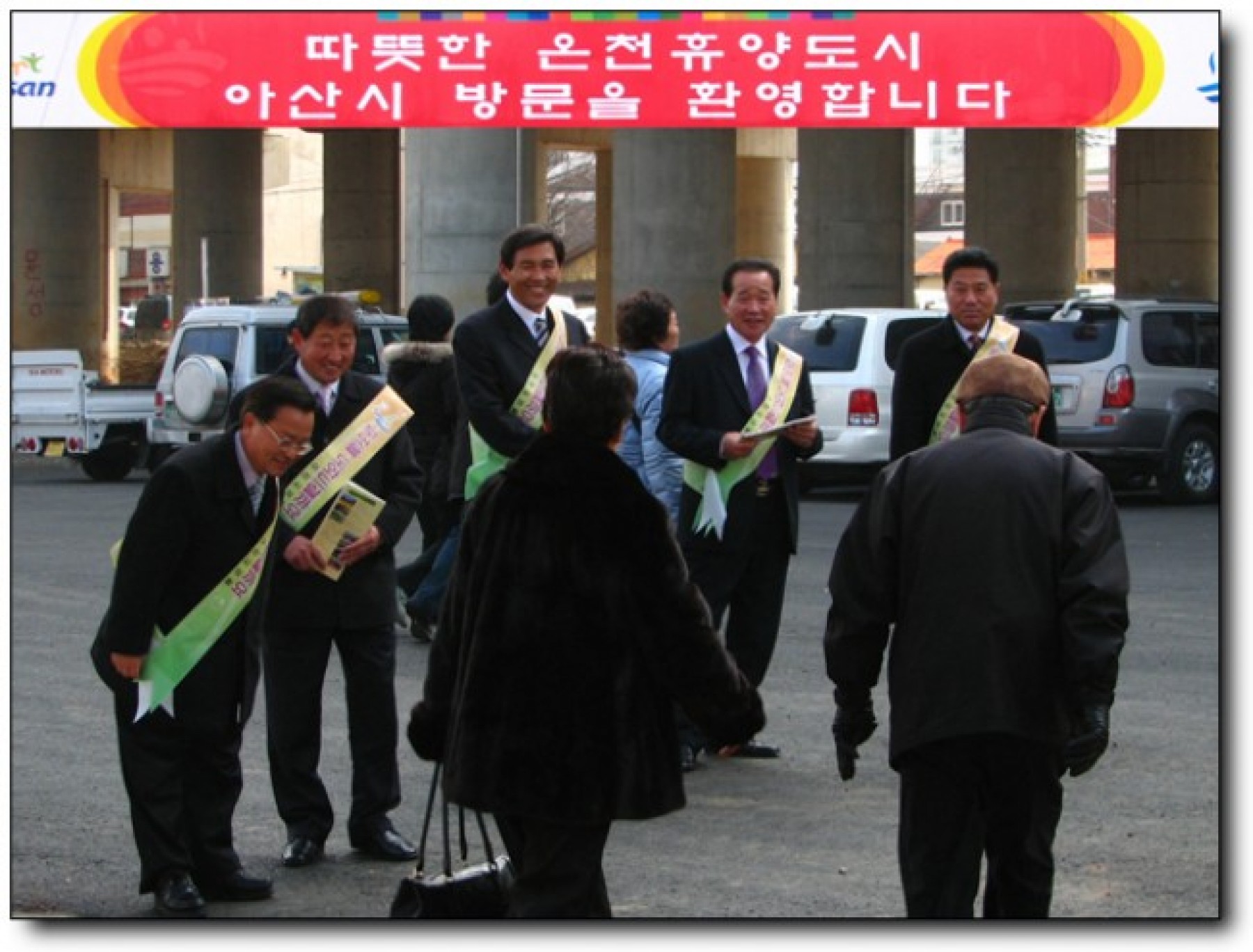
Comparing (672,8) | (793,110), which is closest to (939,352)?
(672,8)

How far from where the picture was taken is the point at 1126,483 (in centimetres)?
2500

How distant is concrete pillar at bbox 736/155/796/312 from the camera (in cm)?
6119

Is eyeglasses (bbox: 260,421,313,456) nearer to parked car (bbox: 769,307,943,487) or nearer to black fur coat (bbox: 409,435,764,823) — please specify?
black fur coat (bbox: 409,435,764,823)

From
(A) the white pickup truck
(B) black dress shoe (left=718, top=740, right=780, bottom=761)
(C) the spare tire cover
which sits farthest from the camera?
(A) the white pickup truck

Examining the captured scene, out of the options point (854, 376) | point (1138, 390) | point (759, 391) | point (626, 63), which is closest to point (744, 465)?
point (759, 391)

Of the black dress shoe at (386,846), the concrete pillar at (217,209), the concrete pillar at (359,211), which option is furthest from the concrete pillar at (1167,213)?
the black dress shoe at (386,846)

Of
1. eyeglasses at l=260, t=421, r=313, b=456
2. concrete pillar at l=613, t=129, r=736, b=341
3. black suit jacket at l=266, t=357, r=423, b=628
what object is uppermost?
concrete pillar at l=613, t=129, r=736, b=341

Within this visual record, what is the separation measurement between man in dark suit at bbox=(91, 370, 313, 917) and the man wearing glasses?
1.64 ft

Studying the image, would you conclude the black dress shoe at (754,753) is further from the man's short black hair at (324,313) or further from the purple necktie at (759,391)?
the man's short black hair at (324,313)

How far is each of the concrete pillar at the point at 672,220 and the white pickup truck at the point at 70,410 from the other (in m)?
8.89

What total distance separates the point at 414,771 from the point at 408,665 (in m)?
2.66

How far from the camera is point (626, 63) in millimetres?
23047

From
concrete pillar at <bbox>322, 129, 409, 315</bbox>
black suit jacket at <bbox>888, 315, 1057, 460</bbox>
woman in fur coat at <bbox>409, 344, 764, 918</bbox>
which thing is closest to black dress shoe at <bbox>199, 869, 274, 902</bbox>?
woman in fur coat at <bbox>409, 344, 764, 918</bbox>

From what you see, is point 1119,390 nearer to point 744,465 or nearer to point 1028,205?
point 744,465
